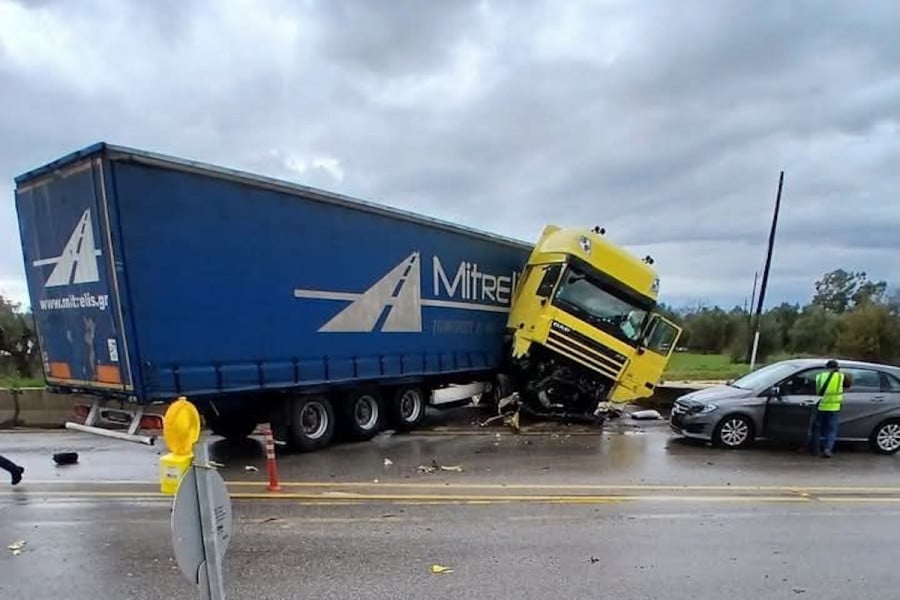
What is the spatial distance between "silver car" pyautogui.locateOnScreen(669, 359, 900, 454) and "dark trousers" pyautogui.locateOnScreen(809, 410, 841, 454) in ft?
0.72

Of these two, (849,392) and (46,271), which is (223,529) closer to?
(46,271)

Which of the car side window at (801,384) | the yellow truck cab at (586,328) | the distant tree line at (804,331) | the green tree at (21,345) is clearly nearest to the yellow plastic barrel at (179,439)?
the car side window at (801,384)

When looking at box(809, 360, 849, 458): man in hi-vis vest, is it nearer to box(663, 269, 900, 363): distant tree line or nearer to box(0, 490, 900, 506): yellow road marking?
box(0, 490, 900, 506): yellow road marking

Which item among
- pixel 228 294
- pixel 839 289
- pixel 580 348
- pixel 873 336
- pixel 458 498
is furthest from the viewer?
pixel 839 289

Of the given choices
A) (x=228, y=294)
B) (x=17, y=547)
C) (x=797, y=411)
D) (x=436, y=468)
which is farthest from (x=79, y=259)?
(x=797, y=411)

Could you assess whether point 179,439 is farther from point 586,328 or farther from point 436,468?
point 586,328

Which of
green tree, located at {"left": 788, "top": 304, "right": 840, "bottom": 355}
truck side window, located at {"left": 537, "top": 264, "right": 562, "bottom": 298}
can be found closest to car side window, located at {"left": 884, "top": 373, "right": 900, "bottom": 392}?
truck side window, located at {"left": 537, "top": 264, "right": 562, "bottom": 298}

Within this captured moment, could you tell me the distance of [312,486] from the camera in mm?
7609

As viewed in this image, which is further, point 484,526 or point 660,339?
point 660,339

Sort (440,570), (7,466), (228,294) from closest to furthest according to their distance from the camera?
(440,570), (7,466), (228,294)

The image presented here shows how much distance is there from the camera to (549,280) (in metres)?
12.7

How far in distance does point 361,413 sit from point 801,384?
7494 millimetres

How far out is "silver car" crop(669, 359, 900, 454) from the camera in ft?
33.9

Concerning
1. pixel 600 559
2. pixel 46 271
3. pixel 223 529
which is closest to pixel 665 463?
pixel 600 559
